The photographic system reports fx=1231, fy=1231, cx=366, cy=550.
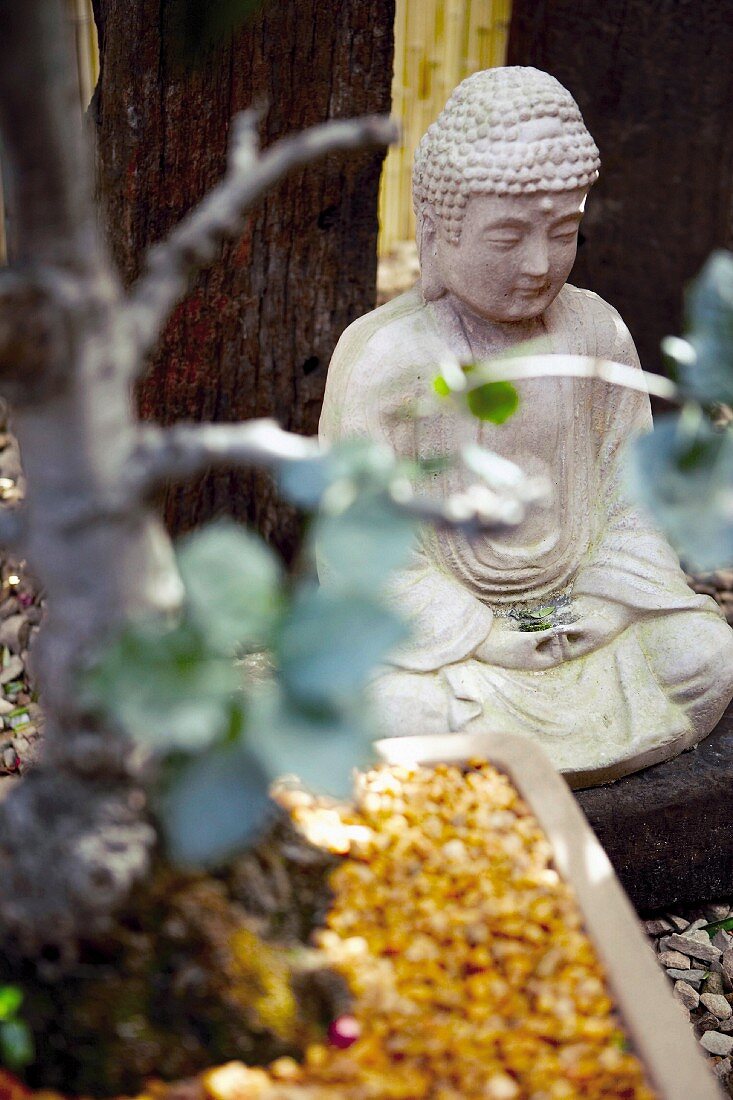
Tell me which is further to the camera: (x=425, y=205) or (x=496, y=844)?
(x=425, y=205)

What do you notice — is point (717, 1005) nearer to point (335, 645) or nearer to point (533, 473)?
point (533, 473)

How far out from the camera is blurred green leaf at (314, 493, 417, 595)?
2.62ft

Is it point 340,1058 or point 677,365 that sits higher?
point 677,365

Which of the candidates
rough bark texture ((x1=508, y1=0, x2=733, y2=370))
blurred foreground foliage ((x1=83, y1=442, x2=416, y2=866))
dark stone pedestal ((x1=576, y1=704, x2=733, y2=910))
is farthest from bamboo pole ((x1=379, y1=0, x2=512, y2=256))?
A: blurred foreground foliage ((x1=83, y1=442, x2=416, y2=866))

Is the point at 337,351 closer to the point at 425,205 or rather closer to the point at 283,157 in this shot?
the point at 425,205

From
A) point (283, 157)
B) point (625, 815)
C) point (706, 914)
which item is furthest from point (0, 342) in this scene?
point (706, 914)

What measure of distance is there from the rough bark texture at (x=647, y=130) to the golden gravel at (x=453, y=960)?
88.3 inches

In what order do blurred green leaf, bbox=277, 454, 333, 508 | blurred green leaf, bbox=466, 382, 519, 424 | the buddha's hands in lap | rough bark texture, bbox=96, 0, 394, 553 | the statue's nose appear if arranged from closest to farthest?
blurred green leaf, bbox=277, 454, 333, 508 → blurred green leaf, bbox=466, 382, 519, 424 → the statue's nose → the buddha's hands in lap → rough bark texture, bbox=96, 0, 394, 553

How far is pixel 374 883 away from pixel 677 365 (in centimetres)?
59

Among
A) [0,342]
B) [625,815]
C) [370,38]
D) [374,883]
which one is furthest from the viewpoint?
[370,38]

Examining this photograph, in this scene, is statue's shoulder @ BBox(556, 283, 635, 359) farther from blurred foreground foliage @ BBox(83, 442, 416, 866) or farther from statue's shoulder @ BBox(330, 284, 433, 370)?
blurred foreground foliage @ BBox(83, 442, 416, 866)

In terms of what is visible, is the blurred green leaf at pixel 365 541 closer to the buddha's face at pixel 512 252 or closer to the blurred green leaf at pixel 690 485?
the blurred green leaf at pixel 690 485

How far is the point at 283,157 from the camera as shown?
0.90 meters

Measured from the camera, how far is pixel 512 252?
6.37ft
